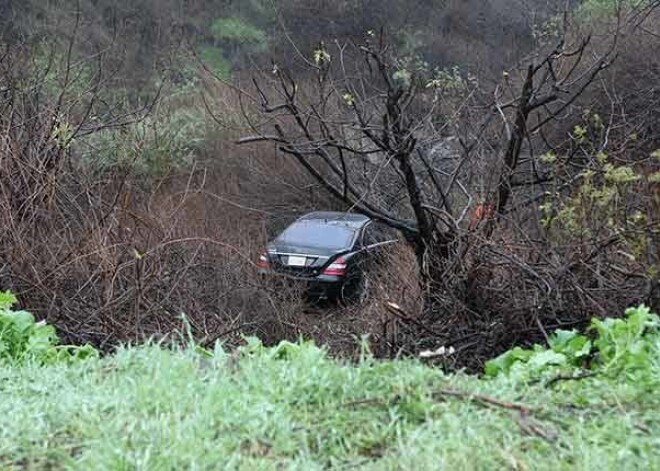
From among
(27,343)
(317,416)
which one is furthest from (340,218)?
(317,416)

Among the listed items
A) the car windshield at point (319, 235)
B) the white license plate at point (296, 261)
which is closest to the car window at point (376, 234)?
the car windshield at point (319, 235)

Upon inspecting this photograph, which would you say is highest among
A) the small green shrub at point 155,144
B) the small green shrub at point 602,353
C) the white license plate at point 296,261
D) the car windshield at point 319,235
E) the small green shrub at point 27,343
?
the small green shrub at point 602,353

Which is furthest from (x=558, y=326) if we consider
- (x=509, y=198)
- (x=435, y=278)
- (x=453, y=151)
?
(x=453, y=151)

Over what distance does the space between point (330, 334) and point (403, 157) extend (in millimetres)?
2018

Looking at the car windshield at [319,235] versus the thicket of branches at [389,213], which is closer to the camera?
the thicket of branches at [389,213]

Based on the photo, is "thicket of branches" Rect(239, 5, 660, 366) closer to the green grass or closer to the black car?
the black car

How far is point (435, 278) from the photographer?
746 centimetres

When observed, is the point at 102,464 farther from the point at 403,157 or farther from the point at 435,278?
the point at 403,157

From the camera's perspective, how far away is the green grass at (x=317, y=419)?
227 cm

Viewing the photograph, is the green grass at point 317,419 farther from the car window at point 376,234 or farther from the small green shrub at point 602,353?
the car window at point 376,234

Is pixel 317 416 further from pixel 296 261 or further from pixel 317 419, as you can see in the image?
pixel 296 261

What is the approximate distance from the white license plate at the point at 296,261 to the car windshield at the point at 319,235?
0.43 meters

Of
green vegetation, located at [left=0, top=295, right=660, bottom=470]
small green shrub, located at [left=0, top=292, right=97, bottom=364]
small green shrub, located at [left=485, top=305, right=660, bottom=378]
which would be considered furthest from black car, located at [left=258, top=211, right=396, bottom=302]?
green vegetation, located at [left=0, top=295, right=660, bottom=470]

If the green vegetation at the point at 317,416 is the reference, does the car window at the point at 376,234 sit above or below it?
A: below
